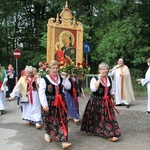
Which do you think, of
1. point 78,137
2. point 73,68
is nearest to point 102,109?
point 78,137

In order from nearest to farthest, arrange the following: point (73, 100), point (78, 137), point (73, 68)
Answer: point (78, 137) < point (73, 68) < point (73, 100)

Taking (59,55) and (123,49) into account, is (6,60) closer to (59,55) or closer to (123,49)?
(123,49)

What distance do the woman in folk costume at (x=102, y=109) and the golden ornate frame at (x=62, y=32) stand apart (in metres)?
2.43

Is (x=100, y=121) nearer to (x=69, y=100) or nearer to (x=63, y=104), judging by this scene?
(x=63, y=104)

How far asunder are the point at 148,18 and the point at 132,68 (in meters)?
3.61

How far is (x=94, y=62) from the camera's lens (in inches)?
806

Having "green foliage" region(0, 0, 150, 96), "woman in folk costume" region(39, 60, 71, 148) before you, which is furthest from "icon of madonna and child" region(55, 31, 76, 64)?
"green foliage" region(0, 0, 150, 96)

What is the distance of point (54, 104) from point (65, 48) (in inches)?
121

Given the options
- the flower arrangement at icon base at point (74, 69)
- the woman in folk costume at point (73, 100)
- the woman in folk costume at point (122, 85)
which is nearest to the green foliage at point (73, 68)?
the flower arrangement at icon base at point (74, 69)

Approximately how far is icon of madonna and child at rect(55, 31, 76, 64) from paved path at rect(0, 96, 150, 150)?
1.86 metres

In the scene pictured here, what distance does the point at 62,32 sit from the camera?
8375 millimetres

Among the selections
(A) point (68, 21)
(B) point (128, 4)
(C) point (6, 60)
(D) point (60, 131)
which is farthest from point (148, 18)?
(C) point (6, 60)

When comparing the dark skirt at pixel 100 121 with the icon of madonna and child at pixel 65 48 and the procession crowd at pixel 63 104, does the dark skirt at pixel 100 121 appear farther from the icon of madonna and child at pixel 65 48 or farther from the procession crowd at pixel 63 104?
the icon of madonna and child at pixel 65 48

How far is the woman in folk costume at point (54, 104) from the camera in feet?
18.1
